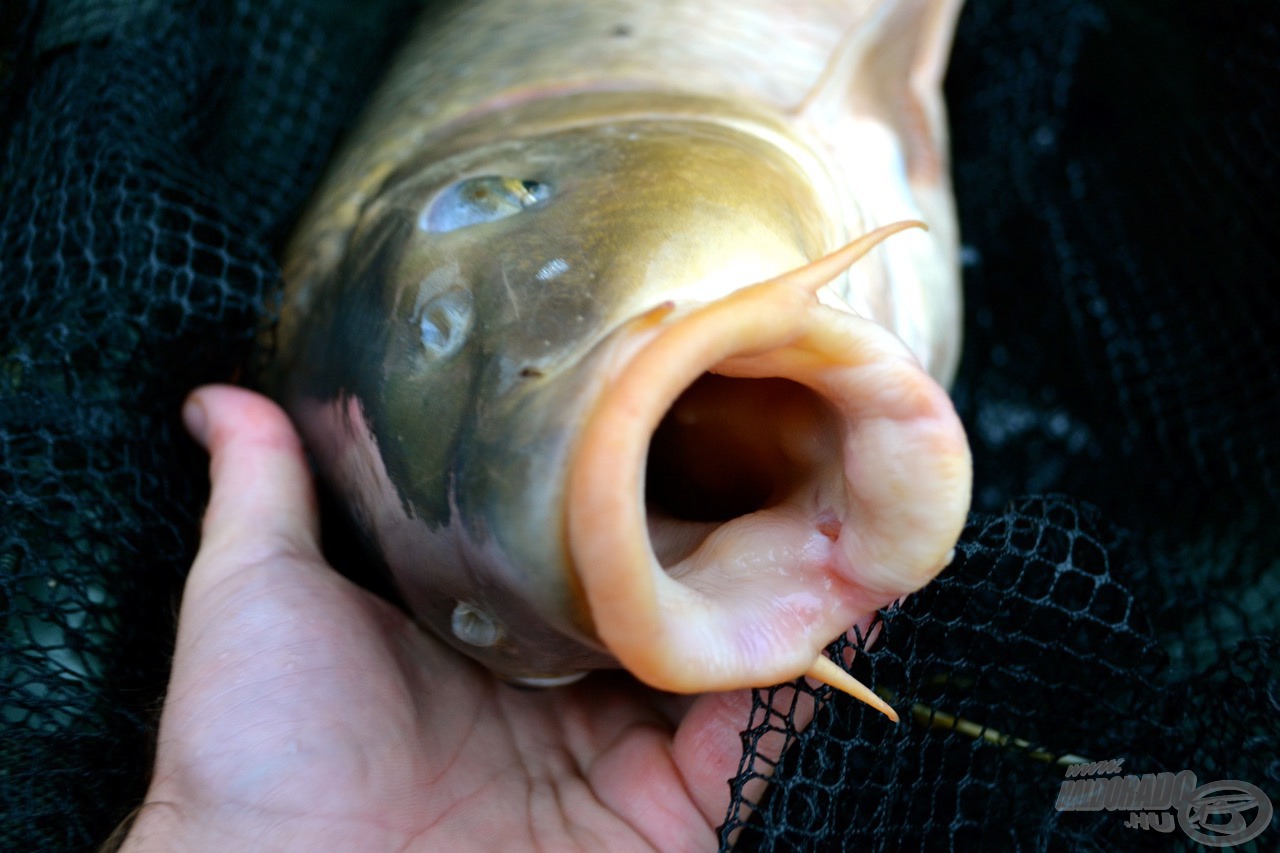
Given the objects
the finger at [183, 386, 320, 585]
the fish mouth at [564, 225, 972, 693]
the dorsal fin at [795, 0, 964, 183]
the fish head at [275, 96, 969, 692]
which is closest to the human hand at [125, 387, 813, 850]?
the finger at [183, 386, 320, 585]

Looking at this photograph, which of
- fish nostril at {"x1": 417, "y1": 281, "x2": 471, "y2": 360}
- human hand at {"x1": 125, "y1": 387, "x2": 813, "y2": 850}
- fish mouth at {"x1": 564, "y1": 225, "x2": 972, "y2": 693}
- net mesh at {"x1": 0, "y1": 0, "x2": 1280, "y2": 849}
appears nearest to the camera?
fish mouth at {"x1": 564, "y1": 225, "x2": 972, "y2": 693}

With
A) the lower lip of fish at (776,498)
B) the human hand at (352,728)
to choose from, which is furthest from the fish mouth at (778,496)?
the human hand at (352,728)

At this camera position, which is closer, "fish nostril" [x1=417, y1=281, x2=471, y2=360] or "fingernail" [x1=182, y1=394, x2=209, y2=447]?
"fish nostril" [x1=417, y1=281, x2=471, y2=360]

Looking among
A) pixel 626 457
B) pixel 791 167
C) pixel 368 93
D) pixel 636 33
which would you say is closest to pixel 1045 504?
pixel 791 167

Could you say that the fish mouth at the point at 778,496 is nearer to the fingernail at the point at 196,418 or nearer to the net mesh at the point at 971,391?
the net mesh at the point at 971,391

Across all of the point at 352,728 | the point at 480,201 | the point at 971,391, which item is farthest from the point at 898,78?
the point at 352,728

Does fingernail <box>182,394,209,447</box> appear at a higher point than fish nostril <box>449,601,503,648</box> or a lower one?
lower

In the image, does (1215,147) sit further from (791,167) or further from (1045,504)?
(791,167)

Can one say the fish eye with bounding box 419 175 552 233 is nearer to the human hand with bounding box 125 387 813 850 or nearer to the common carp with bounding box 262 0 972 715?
the common carp with bounding box 262 0 972 715
